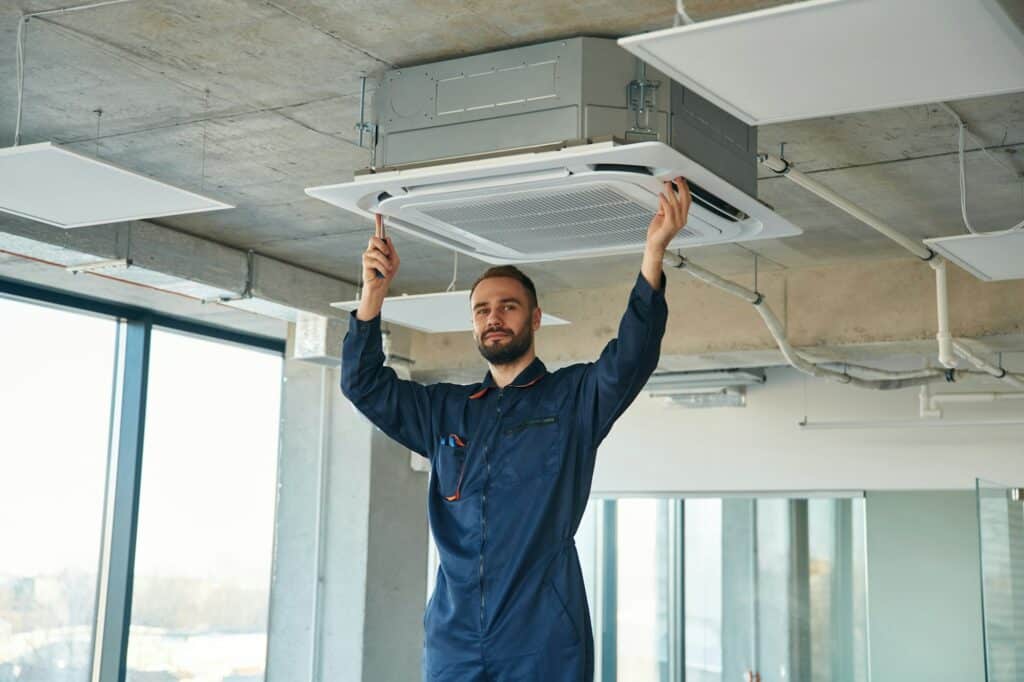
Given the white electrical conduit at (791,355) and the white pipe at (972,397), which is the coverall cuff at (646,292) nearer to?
the white electrical conduit at (791,355)

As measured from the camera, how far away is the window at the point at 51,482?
665 cm

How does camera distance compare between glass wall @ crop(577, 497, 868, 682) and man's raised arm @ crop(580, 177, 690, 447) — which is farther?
glass wall @ crop(577, 497, 868, 682)

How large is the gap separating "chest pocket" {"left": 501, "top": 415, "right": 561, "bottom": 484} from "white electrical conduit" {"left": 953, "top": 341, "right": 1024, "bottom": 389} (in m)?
3.71

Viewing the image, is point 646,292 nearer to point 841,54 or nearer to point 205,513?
point 841,54

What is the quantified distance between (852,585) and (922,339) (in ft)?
7.55

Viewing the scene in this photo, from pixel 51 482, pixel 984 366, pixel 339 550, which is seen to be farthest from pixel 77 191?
pixel 984 366

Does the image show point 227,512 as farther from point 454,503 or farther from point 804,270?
point 454,503

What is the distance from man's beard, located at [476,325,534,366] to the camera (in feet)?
8.44

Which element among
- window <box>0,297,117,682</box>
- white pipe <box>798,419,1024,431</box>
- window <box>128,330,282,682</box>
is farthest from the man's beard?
white pipe <box>798,419,1024,431</box>

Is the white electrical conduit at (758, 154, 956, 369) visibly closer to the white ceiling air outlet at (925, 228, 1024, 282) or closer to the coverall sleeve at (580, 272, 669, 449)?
the white ceiling air outlet at (925, 228, 1024, 282)

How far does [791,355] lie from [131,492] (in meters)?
3.78

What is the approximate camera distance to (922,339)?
6.18m

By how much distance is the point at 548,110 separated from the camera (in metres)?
3.44

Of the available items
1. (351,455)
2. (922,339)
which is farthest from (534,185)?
(351,455)
